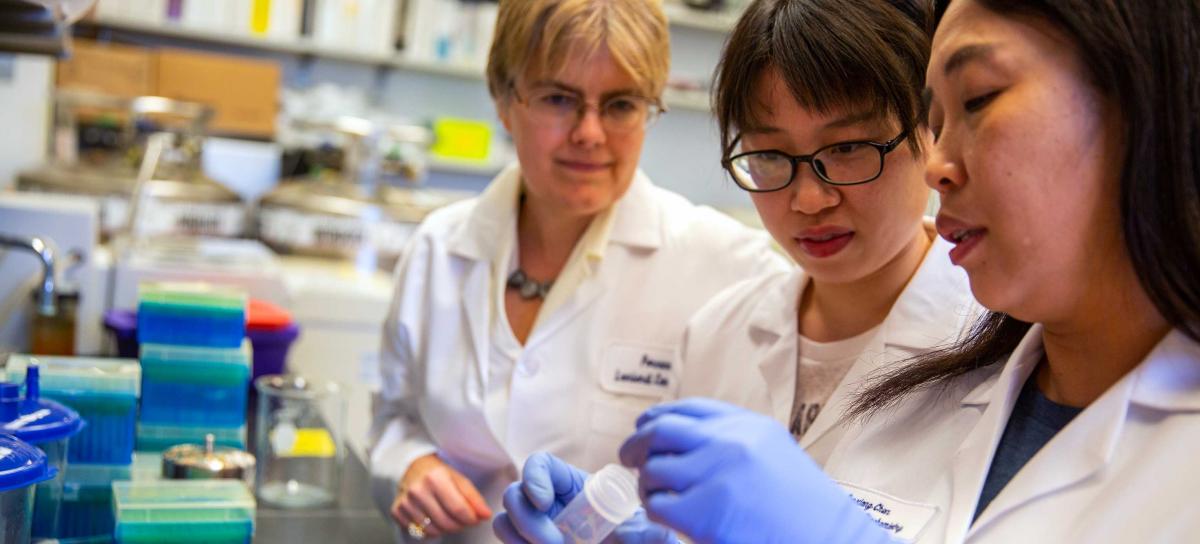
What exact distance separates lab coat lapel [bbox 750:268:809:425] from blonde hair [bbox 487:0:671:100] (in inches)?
14.7

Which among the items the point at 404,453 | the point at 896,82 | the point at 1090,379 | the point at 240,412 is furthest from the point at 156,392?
the point at 1090,379

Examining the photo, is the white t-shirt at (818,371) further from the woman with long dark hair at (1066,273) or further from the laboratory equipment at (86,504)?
the laboratory equipment at (86,504)

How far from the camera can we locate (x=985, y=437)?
1011 millimetres

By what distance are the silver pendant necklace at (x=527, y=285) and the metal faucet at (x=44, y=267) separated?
0.81m

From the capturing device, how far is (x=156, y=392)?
5.64 ft

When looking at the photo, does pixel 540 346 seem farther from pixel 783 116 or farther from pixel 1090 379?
pixel 1090 379

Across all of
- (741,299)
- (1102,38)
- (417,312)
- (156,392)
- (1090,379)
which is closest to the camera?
(1102,38)

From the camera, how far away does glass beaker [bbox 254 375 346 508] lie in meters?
1.75

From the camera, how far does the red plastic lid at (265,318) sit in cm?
225

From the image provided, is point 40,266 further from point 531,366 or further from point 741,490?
point 741,490

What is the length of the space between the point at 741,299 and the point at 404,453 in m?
0.59

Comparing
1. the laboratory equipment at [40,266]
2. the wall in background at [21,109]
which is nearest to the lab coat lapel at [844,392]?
the laboratory equipment at [40,266]

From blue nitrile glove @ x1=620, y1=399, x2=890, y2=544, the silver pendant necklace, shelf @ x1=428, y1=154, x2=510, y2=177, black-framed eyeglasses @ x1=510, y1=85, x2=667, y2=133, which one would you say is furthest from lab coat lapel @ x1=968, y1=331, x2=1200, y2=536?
shelf @ x1=428, y1=154, x2=510, y2=177

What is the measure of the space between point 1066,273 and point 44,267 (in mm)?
1779
